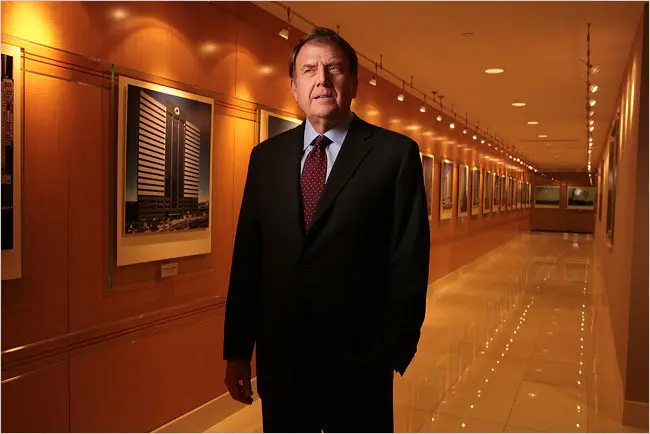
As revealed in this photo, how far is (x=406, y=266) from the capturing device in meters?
1.63

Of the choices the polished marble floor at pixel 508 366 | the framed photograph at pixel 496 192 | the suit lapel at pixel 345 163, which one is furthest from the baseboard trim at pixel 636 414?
the framed photograph at pixel 496 192

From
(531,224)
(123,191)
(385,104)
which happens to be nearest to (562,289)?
(385,104)

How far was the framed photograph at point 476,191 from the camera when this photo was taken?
1370cm

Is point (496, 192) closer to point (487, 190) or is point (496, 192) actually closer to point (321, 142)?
point (487, 190)

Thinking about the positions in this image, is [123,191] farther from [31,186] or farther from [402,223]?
[402,223]

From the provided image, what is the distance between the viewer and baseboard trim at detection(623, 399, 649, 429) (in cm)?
433

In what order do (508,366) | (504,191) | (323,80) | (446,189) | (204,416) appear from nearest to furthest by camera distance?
1. (323,80)
2. (204,416)
3. (508,366)
4. (446,189)
5. (504,191)

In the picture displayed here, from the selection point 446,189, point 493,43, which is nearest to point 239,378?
point 493,43

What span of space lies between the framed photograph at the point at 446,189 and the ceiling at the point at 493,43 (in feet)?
4.22

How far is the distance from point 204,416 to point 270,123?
2426 mm

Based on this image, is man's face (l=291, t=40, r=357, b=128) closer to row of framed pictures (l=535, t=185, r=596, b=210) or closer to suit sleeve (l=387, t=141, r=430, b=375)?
suit sleeve (l=387, t=141, r=430, b=375)

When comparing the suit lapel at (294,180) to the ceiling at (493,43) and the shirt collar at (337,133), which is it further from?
the ceiling at (493,43)

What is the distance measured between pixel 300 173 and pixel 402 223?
0.34 m

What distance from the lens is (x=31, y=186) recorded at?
2.87 metres
